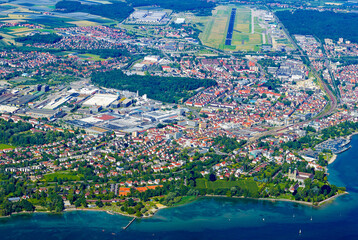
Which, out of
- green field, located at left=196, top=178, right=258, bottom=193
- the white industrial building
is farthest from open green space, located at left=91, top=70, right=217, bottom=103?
green field, located at left=196, top=178, right=258, bottom=193

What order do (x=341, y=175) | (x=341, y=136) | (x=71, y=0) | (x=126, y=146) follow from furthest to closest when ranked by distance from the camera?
(x=71, y=0), (x=341, y=136), (x=126, y=146), (x=341, y=175)

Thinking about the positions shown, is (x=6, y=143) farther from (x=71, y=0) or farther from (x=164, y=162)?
(x=71, y=0)

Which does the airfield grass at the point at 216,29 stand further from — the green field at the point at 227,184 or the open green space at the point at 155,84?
the green field at the point at 227,184

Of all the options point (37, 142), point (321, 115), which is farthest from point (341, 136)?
point (37, 142)

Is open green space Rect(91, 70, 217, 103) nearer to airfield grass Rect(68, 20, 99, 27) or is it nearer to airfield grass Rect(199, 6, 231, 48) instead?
airfield grass Rect(199, 6, 231, 48)

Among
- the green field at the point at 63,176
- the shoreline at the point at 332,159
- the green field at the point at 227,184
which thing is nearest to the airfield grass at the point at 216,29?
the shoreline at the point at 332,159

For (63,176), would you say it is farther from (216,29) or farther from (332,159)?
(216,29)
